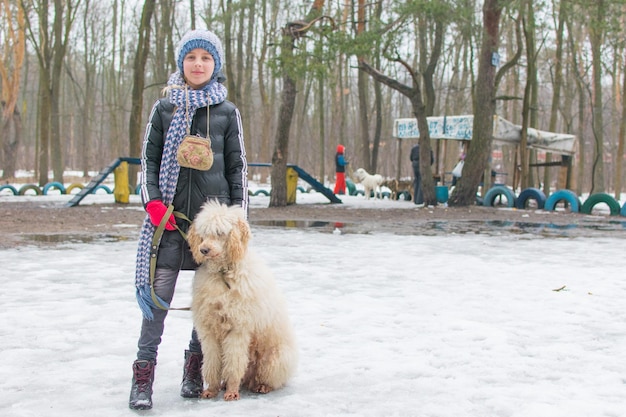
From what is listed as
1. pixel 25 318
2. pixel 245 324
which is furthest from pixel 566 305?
pixel 25 318

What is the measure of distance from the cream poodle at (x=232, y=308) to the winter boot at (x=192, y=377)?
0.06 meters

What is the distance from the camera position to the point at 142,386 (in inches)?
129

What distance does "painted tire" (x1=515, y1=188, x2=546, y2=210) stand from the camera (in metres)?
17.7

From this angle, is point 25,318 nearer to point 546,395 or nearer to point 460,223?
point 546,395

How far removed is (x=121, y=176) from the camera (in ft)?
55.8

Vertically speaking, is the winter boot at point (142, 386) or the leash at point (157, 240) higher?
the leash at point (157, 240)

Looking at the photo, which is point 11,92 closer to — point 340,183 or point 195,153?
point 340,183

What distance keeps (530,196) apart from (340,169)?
8.15m

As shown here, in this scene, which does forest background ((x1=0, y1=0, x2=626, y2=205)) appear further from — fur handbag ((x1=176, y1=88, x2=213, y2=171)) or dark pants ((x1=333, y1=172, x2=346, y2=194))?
fur handbag ((x1=176, y1=88, x2=213, y2=171))

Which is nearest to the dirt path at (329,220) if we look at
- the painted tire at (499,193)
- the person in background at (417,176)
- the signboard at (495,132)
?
the painted tire at (499,193)

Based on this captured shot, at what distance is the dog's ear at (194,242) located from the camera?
3.24 meters

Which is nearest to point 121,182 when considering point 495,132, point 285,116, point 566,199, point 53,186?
point 285,116

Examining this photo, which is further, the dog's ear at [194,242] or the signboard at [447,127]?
the signboard at [447,127]

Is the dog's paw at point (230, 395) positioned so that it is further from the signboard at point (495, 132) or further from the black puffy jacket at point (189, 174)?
the signboard at point (495, 132)
